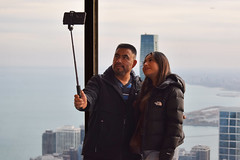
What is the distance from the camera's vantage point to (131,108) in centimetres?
229

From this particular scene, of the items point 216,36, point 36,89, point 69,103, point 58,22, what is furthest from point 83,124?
point 216,36

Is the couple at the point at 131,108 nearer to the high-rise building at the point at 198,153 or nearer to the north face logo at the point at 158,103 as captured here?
the north face logo at the point at 158,103

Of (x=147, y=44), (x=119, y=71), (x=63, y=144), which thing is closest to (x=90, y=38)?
(x=147, y=44)

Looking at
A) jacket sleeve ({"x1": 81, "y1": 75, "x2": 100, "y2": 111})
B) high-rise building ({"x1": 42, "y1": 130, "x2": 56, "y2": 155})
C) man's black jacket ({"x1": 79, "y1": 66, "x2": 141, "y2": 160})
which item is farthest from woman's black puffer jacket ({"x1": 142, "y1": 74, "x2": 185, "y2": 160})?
high-rise building ({"x1": 42, "y1": 130, "x2": 56, "y2": 155})

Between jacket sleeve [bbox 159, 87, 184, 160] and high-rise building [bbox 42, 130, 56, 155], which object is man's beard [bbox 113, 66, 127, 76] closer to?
jacket sleeve [bbox 159, 87, 184, 160]

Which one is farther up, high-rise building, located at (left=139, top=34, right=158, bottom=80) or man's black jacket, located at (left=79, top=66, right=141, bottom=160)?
high-rise building, located at (left=139, top=34, right=158, bottom=80)

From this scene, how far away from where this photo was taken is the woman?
82.0 inches

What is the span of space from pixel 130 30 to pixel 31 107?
906 millimetres

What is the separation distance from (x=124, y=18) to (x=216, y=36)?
62 cm

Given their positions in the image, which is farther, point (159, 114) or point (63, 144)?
point (63, 144)

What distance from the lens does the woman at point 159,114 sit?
2.08 meters

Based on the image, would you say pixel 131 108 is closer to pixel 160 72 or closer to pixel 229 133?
pixel 160 72

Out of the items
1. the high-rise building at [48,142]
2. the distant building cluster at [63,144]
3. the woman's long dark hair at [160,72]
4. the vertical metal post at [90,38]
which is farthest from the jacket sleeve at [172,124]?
the high-rise building at [48,142]

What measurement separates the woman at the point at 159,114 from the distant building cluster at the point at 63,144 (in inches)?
28.2
